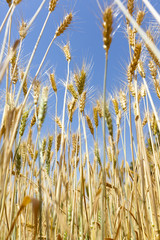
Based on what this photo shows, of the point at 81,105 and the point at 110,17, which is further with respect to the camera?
the point at 81,105

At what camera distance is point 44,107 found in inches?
39.9

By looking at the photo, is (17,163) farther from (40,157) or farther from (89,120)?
(89,120)

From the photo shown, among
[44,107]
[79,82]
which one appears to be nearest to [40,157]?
[44,107]

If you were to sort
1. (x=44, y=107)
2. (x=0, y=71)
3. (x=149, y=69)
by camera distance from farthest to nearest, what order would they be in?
(x=149, y=69)
(x=44, y=107)
(x=0, y=71)

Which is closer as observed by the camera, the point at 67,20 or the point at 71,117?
the point at 67,20

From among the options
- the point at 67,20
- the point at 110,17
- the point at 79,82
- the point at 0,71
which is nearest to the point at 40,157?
the point at 0,71

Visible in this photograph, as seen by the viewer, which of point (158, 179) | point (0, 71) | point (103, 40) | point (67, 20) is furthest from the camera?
point (67, 20)

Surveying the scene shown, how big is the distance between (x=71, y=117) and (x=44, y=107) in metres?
0.87

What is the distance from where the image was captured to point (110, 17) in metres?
0.84

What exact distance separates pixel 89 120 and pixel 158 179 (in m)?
0.89

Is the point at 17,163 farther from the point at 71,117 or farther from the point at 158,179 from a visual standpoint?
the point at 158,179

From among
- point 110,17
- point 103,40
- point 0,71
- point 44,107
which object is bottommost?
point 0,71

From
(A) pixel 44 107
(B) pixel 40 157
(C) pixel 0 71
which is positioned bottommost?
(B) pixel 40 157

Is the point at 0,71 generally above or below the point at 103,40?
below
